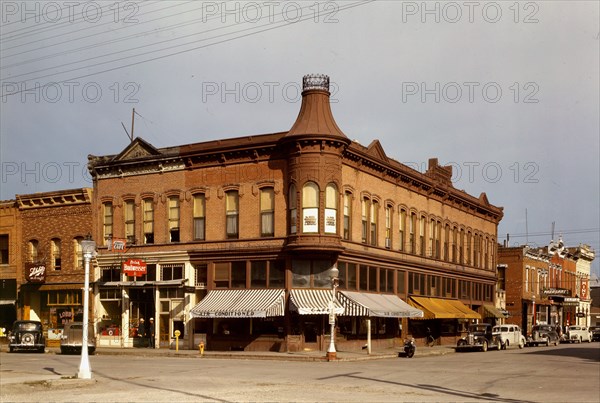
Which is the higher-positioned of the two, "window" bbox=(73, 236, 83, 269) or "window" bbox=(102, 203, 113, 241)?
"window" bbox=(102, 203, 113, 241)

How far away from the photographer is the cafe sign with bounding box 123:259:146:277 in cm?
4566

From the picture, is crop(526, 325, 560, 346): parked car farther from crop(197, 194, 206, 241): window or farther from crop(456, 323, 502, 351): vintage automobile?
crop(197, 194, 206, 241): window

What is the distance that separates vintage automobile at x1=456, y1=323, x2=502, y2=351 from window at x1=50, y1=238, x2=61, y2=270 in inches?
1087

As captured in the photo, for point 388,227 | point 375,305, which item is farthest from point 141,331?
point 388,227

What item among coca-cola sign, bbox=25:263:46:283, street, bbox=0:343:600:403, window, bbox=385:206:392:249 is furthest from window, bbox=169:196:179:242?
street, bbox=0:343:600:403

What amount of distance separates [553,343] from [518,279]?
1245 centimetres

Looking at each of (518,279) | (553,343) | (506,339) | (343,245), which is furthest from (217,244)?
(518,279)

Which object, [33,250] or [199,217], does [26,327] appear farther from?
[33,250]

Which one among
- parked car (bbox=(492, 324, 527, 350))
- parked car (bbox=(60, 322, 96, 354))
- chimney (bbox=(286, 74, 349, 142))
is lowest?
parked car (bbox=(492, 324, 527, 350))

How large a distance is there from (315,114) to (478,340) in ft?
63.4

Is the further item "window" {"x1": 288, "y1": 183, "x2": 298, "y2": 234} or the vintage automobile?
the vintage automobile

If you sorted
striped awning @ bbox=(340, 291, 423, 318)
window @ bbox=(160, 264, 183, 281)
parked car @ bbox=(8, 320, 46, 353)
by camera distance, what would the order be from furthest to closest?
1. window @ bbox=(160, 264, 183, 281)
2. parked car @ bbox=(8, 320, 46, 353)
3. striped awning @ bbox=(340, 291, 423, 318)

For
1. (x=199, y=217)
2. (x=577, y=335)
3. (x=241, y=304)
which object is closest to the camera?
(x=241, y=304)

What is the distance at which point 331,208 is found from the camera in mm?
42312
